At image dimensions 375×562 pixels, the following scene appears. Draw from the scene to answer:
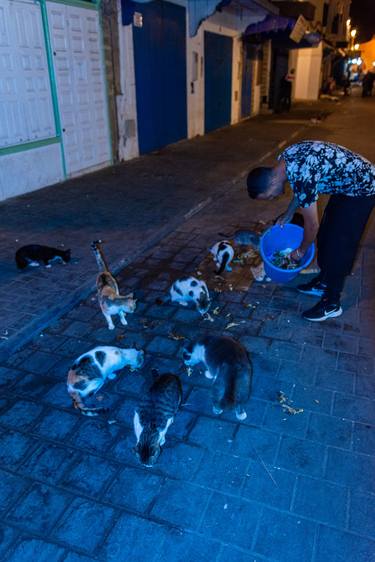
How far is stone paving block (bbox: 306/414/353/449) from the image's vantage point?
3466 millimetres

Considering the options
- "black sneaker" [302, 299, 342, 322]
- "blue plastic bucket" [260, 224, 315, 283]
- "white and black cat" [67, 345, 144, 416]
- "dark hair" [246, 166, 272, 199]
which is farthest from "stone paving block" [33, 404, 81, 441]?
"dark hair" [246, 166, 272, 199]

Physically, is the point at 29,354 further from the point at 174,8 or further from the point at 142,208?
the point at 174,8

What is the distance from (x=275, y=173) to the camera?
15.9 ft

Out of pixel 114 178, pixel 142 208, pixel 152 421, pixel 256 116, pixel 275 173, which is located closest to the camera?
pixel 152 421

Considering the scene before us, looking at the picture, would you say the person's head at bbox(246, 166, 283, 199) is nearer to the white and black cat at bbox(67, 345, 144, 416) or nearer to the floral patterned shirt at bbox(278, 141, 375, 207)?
the floral patterned shirt at bbox(278, 141, 375, 207)

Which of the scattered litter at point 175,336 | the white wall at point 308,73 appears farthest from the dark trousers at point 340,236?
the white wall at point 308,73

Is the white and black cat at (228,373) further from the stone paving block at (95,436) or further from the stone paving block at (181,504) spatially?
the stone paving block at (95,436)

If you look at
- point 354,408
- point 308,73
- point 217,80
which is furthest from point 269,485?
point 308,73

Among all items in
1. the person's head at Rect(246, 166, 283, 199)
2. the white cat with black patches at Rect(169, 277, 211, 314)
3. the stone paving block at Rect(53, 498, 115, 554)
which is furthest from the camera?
the white cat with black patches at Rect(169, 277, 211, 314)

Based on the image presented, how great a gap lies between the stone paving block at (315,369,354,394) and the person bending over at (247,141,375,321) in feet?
3.19

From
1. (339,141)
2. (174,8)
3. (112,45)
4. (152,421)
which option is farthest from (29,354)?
(339,141)

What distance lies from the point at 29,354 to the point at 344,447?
3.07m

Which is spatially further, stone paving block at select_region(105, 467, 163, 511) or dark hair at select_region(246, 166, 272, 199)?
dark hair at select_region(246, 166, 272, 199)

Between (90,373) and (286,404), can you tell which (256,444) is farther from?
(90,373)
